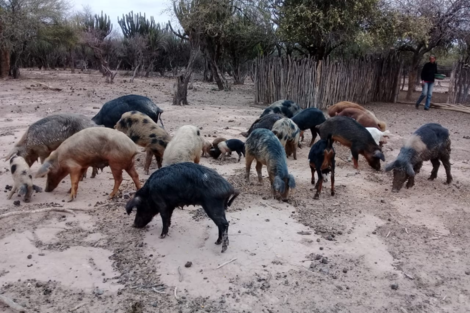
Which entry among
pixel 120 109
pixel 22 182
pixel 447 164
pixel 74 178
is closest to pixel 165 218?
pixel 74 178

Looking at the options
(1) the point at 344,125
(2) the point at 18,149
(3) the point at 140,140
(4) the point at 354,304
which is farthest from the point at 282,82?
(4) the point at 354,304

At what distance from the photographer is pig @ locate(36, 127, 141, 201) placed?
5.62 m

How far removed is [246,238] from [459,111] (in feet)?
50.6

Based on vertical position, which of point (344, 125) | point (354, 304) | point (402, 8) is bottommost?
point (354, 304)

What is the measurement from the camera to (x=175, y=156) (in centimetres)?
573

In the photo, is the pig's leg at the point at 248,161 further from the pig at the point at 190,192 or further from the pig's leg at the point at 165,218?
the pig's leg at the point at 165,218

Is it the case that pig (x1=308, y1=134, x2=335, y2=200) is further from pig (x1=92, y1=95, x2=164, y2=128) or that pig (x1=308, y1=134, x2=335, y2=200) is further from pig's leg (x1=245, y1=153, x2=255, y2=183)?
pig (x1=92, y1=95, x2=164, y2=128)

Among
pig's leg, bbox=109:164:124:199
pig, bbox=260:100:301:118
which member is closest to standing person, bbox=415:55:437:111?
pig, bbox=260:100:301:118

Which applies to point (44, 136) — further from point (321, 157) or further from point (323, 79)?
point (323, 79)

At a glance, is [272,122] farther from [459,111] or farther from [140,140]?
[459,111]

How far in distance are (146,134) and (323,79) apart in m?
9.81

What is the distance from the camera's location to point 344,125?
283 inches

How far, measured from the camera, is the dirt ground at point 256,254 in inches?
141

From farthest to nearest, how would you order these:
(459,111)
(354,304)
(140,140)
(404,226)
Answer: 1. (459,111)
2. (140,140)
3. (404,226)
4. (354,304)
